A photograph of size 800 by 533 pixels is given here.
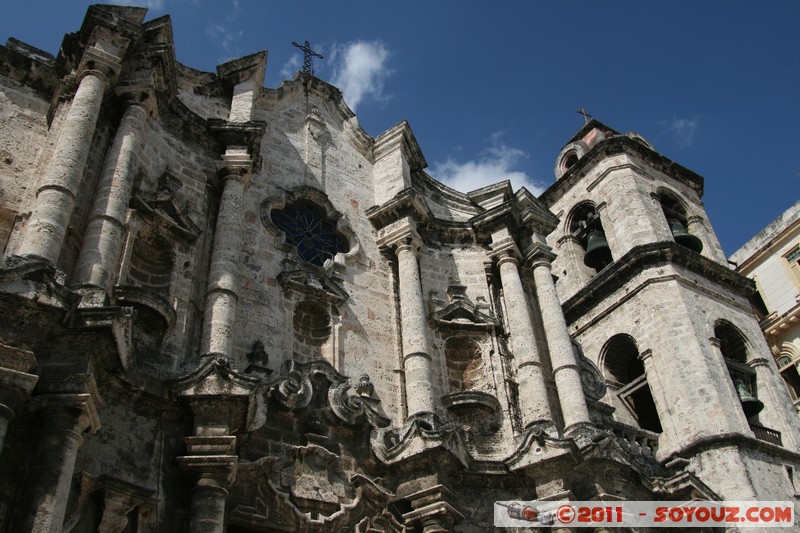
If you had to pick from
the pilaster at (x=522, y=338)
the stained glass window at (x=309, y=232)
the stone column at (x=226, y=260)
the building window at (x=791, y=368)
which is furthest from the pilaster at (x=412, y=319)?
the building window at (x=791, y=368)

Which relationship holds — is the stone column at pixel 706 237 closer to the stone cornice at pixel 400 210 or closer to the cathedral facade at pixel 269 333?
the cathedral facade at pixel 269 333

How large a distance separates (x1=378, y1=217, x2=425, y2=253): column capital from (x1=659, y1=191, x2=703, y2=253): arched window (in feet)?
39.2

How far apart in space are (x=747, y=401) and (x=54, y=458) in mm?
16782

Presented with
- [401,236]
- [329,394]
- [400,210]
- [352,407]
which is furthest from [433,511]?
[400,210]

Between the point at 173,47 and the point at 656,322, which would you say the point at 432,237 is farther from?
the point at 656,322

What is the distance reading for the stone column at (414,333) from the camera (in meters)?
11.6

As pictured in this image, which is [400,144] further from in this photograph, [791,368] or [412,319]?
[791,368]

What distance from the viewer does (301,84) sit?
52.9ft

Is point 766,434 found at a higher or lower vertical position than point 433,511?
higher

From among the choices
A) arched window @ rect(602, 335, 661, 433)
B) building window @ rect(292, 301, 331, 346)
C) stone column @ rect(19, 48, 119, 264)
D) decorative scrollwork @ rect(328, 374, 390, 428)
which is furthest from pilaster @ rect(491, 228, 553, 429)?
arched window @ rect(602, 335, 661, 433)

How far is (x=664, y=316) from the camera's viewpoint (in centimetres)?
2009

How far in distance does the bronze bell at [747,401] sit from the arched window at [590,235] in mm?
5589

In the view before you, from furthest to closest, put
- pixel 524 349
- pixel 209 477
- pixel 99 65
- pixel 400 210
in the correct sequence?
A: pixel 400 210 → pixel 524 349 → pixel 99 65 → pixel 209 477

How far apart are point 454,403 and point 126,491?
574 cm
